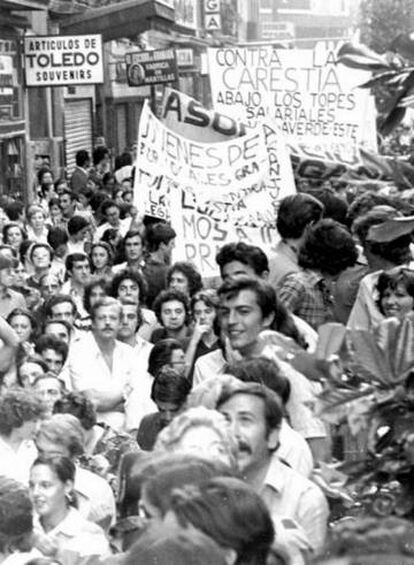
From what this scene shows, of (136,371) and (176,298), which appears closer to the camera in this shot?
(136,371)

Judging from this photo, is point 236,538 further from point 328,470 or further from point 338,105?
point 338,105

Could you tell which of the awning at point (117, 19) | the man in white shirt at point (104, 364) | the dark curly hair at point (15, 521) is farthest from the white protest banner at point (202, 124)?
the awning at point (117, 19)

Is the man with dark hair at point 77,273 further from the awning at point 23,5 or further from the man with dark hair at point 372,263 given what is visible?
the awning at point 23,5

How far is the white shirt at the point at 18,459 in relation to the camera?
7.21 meters

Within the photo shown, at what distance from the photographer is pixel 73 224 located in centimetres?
1577

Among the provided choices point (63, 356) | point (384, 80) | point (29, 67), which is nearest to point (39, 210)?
point (63, 356)

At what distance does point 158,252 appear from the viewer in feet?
44.3

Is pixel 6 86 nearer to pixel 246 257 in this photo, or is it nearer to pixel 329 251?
pixel 246 257

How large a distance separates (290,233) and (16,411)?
187 cm

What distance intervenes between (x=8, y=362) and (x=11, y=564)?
4.30 metres

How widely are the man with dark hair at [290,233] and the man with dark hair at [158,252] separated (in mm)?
3984

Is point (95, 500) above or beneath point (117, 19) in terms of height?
above

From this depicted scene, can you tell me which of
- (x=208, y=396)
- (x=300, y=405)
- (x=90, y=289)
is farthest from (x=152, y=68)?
(x=208, y=396)

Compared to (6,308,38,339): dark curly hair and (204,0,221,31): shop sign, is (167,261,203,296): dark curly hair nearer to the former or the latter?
(6,308,38,339): dark curly hair
